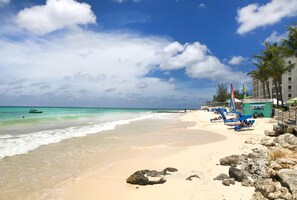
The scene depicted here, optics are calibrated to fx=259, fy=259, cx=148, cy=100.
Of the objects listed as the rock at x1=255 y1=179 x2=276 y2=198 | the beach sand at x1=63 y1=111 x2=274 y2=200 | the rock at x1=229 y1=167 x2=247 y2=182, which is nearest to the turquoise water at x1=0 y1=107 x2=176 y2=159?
the beach sand at x1=63 y1=111 x2=274 y2=200

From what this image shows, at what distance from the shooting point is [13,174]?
29.4 feet

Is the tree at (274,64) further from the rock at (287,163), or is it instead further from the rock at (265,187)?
the rock at (265,187)

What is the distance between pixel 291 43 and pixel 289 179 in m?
28.2

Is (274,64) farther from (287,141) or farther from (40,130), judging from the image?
(40,130)

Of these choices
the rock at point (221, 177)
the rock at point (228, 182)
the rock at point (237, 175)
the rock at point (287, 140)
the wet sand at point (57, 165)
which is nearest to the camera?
the rock at point (228, 182)

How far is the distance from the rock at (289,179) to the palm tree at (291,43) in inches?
1058

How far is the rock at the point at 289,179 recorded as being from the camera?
574cm

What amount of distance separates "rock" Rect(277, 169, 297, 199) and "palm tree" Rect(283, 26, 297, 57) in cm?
2687

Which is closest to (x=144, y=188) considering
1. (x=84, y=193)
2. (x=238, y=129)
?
(x=84, y=193)

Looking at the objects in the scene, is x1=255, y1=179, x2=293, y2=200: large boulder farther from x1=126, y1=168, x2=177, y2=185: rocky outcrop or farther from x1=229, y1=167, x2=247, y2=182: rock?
x1=126, y1=168, x2=177, y2=185: rocky outcrop

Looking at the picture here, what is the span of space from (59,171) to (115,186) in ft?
Result: 9.43

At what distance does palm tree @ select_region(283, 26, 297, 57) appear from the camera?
1135 inches

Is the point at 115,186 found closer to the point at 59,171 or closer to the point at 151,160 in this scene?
the point at 59,171

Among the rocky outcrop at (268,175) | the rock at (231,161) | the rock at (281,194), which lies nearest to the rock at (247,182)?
the rocky outcrop at (268,175)
